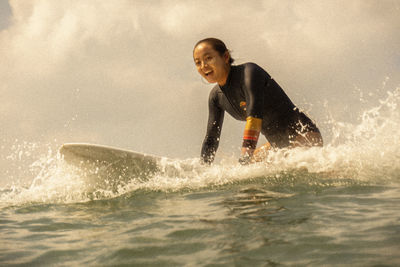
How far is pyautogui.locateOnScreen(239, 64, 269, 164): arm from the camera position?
14.2 feet

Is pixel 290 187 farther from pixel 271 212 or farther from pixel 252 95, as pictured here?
pixel 252 95

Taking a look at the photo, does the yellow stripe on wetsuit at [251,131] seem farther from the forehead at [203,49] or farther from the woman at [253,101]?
the forehead at [203,49]

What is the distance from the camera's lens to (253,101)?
171 inches

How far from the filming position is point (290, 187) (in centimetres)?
356

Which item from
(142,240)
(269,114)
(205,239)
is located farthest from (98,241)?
(269,114)

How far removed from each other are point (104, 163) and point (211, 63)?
5.96ft

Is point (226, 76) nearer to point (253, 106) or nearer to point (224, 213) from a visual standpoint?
point (253, 106)

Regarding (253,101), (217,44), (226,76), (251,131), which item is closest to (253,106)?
(253,101)

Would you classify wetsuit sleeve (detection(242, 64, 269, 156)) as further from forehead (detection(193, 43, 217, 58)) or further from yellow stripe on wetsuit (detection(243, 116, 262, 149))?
forehead (detection(193, 43, 217, 58))

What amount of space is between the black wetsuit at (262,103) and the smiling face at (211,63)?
10 centimetres

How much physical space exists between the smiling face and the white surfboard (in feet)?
4.52

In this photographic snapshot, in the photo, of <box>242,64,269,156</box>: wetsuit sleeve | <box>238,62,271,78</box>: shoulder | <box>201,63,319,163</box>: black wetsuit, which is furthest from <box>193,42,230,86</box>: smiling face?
<box>242,64,269,156</box>: wetsuit sleeve

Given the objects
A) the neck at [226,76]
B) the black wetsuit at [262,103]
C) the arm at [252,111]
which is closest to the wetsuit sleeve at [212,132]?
the black wetsuit at [262,103]

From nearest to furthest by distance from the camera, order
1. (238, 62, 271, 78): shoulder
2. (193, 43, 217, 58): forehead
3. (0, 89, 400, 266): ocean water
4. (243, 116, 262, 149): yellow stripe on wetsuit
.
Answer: (0, 89, 400, 266): ocean water → (243, 116, 262, 149): yellow stripe on wetsuit → (238, 62, 271, 78): shoulder → (193, 43, 217, 58): forehead
